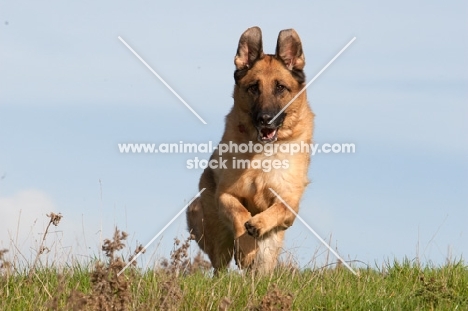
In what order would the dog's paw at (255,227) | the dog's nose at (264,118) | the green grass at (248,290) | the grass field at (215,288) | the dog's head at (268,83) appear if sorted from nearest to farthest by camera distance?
the grass field at (215,288), the green grass at (248,290), the dog's paw at (255,227), the dog's nose at (264,118), the dog's head at (268,83)

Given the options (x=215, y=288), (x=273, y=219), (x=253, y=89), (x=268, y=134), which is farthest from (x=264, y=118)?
(x=215, y=288)

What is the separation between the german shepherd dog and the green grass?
2.16 feet

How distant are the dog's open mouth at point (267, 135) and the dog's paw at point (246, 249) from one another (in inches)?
48.6

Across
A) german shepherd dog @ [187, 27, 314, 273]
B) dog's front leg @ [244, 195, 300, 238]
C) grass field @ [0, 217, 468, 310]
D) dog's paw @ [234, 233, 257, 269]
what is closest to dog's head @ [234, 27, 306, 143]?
german shepherd dog @ [187, 27, 314, 273]

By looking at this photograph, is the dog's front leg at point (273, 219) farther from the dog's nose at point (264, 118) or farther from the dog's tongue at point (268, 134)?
the dog's nose at point (264, 118)

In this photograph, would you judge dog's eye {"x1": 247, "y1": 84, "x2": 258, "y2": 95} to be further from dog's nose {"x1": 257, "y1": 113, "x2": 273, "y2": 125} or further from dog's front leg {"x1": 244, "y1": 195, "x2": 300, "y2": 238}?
dog's front leg {"x1": 244, "y1": 195, "x2": 300, "y2": 238}

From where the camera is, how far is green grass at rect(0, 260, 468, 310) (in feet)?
23.1

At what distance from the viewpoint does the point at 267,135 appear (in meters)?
9.96

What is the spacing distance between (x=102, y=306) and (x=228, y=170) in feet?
14.9

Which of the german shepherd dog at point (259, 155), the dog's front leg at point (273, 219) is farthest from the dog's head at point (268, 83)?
the dog's front leg at point (273, 219)

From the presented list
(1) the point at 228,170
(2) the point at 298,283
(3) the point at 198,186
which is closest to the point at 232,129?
(1) the point at 228,170

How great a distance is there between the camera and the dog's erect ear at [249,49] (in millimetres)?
10109

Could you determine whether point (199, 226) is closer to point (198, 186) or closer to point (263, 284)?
point (198, 186)

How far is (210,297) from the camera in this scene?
7223mm
